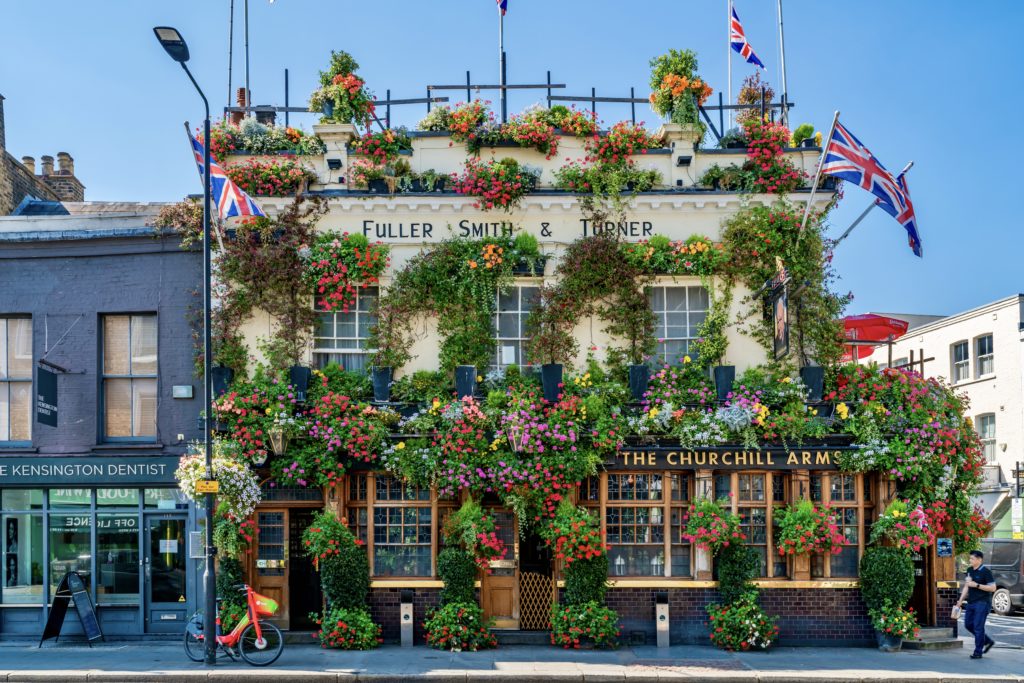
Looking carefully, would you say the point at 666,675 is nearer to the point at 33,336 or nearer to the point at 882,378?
the point at 882,378

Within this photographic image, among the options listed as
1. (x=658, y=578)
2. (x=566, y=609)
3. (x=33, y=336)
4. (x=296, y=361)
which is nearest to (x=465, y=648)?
(x=566, y=609)

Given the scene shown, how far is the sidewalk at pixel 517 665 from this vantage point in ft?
44.2

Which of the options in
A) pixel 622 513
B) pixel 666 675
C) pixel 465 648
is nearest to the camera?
pixel 666 675

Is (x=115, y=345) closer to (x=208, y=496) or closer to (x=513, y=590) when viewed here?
(x=208, y=496)

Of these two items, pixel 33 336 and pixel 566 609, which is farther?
pixel 33 336

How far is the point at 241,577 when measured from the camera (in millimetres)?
15805

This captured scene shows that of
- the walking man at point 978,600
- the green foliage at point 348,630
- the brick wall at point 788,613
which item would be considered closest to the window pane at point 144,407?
the green foliage at point 348,630

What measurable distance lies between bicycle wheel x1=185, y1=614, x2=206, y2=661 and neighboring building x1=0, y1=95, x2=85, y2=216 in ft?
32.3

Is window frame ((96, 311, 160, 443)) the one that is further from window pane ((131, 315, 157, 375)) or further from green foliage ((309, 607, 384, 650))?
green foliage ((309, 607, 384, 650))

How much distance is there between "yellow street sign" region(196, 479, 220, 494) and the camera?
14086 mm

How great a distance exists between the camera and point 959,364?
112ft

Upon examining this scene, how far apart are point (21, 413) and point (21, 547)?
7.81 ft

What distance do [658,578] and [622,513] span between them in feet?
4.07

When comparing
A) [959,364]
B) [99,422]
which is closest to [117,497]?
[99,422]
